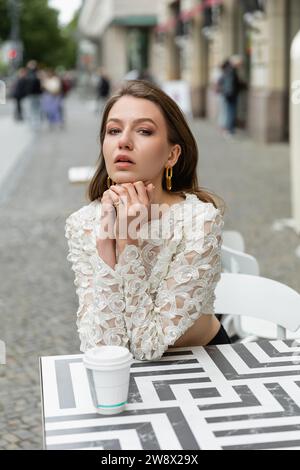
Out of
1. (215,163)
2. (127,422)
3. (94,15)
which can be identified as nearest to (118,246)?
(127,422)

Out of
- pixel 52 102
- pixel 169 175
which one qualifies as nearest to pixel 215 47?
pixel 52 102

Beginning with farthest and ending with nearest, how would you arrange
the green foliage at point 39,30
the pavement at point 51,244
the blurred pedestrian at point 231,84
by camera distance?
the green foliage at point 39,30 → the blurred pedestrian at point 231,84 → the pavement at point 51,244

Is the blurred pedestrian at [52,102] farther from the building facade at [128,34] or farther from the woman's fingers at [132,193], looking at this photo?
the woman's fingers at [132,193]

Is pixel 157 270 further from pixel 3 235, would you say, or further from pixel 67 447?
pixel 3 235

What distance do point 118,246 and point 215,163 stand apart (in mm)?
11373

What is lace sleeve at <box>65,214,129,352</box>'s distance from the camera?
226 centimetres

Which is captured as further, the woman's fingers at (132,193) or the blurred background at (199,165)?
the blurred background at (199,165)

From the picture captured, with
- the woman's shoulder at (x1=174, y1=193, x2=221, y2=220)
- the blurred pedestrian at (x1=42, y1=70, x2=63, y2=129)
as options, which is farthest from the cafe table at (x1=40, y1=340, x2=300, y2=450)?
the blurred pedestrian at (x1=42, y1=70, x2=63, y2=129)

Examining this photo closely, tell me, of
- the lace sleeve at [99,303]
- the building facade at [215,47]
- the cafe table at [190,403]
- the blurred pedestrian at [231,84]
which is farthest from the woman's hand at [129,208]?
the blurred pedestrian at [231,84]

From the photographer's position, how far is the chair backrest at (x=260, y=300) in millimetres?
2893

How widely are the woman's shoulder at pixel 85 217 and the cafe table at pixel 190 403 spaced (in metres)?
0.44

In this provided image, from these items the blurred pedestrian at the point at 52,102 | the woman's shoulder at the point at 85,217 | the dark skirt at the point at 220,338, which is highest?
the woman's shoulder at the point at 85,217

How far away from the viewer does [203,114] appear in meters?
24.6

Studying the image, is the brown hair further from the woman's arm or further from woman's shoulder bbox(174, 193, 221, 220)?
the woman's arm
